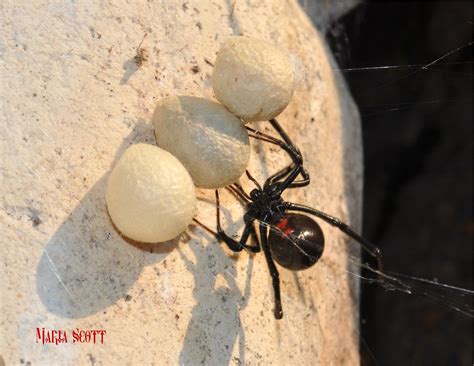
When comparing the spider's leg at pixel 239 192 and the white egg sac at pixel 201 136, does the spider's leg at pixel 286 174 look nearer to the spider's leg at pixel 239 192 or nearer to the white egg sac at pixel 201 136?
the spider's leg at pixel 239 192

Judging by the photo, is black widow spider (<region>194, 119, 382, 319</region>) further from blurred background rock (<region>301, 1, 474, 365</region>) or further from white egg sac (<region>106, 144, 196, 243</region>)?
blurred background rock (<region>301, 1, 474, 365</region>)

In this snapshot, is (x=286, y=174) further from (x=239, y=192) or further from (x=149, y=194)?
(x=149, y=194)

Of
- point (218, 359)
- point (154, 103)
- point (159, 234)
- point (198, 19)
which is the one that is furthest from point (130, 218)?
point (198, 19)

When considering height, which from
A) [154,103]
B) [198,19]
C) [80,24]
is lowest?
[154,103]

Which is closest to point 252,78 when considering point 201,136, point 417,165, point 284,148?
point 201,136

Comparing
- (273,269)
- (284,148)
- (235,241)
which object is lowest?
(273,269)

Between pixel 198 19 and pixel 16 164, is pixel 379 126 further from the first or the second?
pixel 16 164
